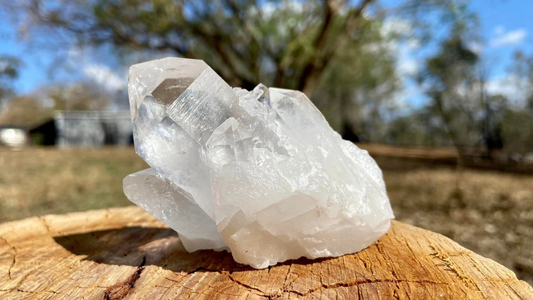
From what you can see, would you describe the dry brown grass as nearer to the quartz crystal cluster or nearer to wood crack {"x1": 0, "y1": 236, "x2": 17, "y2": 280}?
wood crack {"x1": 0, "y1": 236, "x2": 17, "y2": 280}

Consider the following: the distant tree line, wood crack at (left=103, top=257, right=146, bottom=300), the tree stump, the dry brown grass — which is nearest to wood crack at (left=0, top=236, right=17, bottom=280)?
the tree stump

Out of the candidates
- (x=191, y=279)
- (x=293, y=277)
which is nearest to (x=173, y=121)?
(x=191, y=279)

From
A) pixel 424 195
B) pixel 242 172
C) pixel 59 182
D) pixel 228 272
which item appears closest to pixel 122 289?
pixel 228 272

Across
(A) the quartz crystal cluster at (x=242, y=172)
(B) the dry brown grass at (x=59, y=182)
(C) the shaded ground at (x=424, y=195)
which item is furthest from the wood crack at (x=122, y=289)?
(B) the dry brown grass at (x=59, y=182)

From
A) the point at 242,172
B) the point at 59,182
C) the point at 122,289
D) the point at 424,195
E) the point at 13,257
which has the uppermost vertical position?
the point at 242,172

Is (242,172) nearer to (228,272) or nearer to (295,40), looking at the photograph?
(228,272)

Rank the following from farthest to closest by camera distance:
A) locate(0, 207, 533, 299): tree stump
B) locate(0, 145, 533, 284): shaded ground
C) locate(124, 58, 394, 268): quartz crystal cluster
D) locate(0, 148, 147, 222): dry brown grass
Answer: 1. locate(0, 148, 147, 222): dry brown grass
2. locate(0, 145, 533, 284): shaded ground
3. locate(124, 58, 394, 268): quartz crystal cluster
4. locate(0, 207, 533, 299): tree stump
